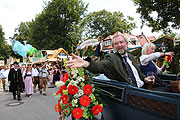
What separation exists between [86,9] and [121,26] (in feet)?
32.3

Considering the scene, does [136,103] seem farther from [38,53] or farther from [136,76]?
[38,53]

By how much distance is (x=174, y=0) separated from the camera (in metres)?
8.59

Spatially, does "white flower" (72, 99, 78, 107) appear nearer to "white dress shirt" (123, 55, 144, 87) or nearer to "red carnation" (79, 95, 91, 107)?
"red carnation" (79, 95, 91, 107)

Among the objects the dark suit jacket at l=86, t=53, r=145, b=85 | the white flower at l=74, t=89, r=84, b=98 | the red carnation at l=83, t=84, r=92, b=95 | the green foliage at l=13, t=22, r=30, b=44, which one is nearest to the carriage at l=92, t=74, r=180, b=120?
the dark suit jacket at l=86, t=53, r=145, b=85

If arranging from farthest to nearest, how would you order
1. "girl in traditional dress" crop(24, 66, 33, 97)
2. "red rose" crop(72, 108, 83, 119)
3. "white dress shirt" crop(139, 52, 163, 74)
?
"girl in traditional dress" crop(24, 66, 33, 97) → "white dress shirt" crop(139, 52, 163, 74) → "red rose" crop(72, 108, 83, 119)

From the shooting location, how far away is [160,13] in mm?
10766

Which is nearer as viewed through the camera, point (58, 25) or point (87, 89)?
point (87, 89)

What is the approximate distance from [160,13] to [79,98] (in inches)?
429

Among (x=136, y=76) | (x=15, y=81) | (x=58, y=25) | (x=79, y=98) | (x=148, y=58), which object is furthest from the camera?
(x=58, y=25)

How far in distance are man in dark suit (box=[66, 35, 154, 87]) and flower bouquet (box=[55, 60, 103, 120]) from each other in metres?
0.29

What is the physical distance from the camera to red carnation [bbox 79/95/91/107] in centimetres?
200

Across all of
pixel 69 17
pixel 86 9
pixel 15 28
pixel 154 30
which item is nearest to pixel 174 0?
pixel 154 30

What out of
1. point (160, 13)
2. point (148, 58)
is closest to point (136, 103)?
point (148, 58)

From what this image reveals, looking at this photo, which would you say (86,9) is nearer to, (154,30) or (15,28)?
(154,30)
